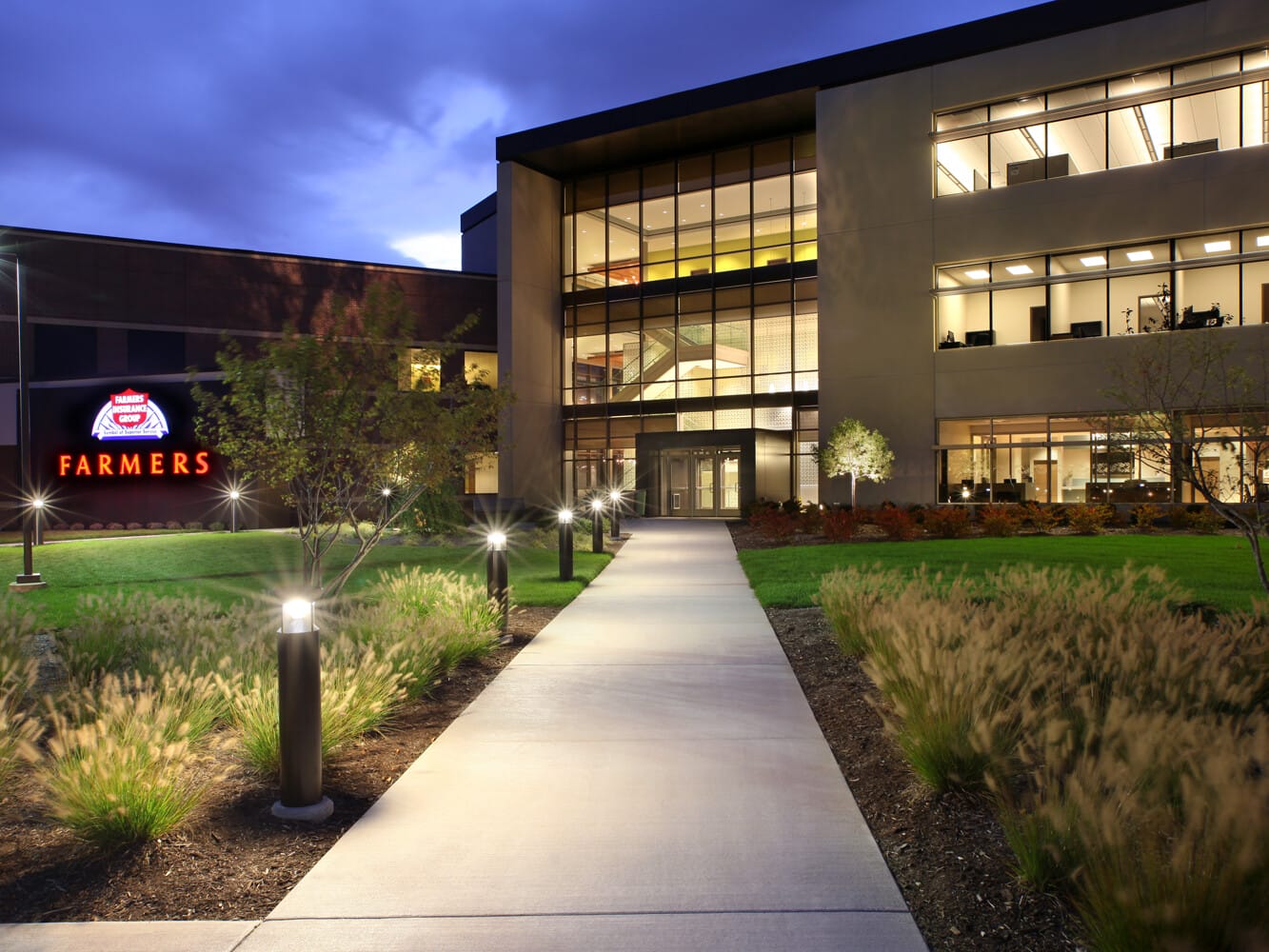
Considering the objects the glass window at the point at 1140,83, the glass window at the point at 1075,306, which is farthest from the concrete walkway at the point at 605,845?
the glass window at the point at 1140,83

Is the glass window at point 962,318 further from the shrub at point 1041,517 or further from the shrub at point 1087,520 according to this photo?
the shrub at point 1087,520

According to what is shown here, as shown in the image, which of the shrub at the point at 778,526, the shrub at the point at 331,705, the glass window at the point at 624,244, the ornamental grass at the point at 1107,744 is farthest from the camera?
the glass window at the point at 624,244

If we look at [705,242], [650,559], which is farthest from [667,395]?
[650,559]

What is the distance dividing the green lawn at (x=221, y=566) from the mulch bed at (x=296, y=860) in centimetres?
767

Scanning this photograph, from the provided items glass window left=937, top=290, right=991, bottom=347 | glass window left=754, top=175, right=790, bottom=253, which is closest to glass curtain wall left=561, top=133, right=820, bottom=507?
glass window left=754, top=175, right=790, bottom=253

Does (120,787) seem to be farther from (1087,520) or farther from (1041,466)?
(1041,466)

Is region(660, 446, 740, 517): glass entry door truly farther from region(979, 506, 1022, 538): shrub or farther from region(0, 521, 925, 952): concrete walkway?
region(0, 521, 925, 952): concrete walkway

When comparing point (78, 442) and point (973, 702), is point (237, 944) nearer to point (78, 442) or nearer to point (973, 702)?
point (973, 702)

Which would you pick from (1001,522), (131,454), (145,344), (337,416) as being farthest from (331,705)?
(145,344)

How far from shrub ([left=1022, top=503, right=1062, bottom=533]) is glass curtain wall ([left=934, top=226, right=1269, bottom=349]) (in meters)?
7.56

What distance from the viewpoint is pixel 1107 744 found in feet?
13.9

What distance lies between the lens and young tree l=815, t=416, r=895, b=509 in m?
30.1

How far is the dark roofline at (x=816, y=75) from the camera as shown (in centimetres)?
2870

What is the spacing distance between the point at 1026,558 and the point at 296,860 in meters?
16.6
